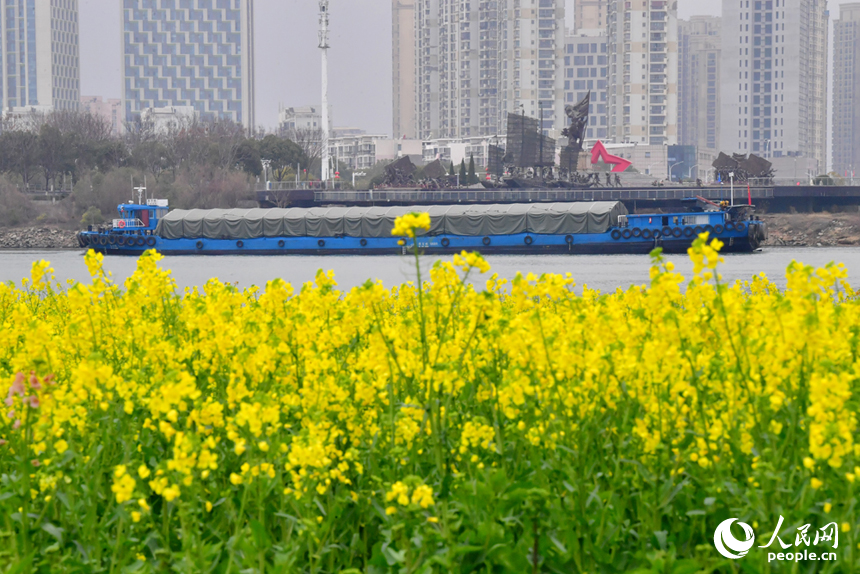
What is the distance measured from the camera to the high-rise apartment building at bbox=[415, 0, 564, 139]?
147 metres

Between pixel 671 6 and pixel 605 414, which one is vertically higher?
pixel 671 6

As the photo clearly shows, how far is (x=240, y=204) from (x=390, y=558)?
7172 centimetres

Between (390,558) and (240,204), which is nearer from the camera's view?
(390,558)

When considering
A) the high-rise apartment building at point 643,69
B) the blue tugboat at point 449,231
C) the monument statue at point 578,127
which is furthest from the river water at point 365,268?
the high-rise apartment building at point 643,69

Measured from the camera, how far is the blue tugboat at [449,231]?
140 ft

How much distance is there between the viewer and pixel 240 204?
7350cm

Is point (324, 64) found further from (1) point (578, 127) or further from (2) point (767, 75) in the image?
(2) point (767, 75)

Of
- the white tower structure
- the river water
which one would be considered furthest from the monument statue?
the river water

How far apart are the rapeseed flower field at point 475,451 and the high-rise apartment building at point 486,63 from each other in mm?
142812

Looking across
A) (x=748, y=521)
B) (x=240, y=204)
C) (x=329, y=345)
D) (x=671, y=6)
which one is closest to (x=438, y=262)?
(x=329, y=345)

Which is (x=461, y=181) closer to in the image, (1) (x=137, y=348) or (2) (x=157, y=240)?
(2) (x=157, y=240)

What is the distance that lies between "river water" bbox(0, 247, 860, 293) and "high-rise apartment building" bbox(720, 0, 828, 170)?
4484 inches

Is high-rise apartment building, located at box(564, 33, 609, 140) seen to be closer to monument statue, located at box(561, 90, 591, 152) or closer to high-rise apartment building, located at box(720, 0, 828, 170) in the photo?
high-rise apartment building, located at box(720, 0, 828, 170)

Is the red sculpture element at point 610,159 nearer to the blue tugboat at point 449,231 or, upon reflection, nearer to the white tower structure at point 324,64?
the white tower structure at point 324,64
